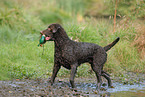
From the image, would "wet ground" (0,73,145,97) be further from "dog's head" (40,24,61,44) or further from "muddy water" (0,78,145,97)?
"dog's head" (40,24,61,44)

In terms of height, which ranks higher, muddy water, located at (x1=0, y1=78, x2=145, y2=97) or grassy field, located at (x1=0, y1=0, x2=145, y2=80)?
grassy field, located at (x1=0, y1=0, x2=145, y2=80)

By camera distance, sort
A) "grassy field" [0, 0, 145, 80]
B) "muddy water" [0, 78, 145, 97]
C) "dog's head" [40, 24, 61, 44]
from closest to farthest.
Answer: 1. "muddy water" [0, 78, 145, 97]
2. "dog's head" [40, 24, 61, 44]
3. "grassy field" [0, 0, 145, 80]

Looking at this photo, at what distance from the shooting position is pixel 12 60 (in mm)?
7648

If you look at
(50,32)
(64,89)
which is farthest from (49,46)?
(64,89)

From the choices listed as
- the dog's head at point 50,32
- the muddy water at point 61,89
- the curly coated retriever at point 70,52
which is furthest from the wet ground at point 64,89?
the dog's head at point 50,32

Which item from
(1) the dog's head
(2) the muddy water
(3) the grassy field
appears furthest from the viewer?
(3) the grassy field

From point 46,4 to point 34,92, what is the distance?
16.9m

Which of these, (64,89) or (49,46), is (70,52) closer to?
(64,89)

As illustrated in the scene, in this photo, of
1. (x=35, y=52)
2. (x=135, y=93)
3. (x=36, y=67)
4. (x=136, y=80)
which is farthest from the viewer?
(x=35, y=52)

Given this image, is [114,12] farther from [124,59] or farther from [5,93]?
[5,93]

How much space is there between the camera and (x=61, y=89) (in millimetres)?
5367

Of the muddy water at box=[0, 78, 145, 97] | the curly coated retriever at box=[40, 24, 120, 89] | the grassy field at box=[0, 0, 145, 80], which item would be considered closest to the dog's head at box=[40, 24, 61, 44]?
the curly coated retriever at box=[40, 24, 120, 89]

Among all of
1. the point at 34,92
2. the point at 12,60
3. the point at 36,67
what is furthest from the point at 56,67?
the point at 12,60

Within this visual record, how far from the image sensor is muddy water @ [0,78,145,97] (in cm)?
492
